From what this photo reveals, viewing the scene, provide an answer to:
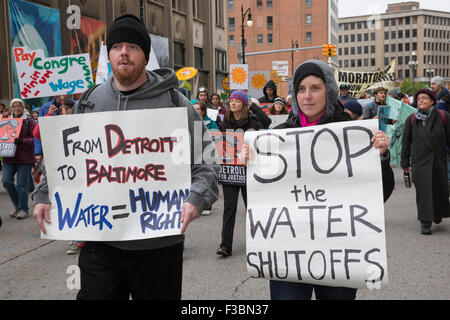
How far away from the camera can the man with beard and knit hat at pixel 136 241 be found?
2.74m

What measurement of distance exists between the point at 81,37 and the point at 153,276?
72.3 ft

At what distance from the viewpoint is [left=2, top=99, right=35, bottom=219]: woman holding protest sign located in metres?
8.96

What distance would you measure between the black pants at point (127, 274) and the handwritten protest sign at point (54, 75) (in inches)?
266

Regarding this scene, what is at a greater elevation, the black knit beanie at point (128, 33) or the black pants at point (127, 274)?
the black knit beanie at point (128, 33)

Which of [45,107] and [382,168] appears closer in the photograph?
[382,168]

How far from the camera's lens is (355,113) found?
19.0 feet

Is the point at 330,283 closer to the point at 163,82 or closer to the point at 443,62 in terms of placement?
the point at 163,82

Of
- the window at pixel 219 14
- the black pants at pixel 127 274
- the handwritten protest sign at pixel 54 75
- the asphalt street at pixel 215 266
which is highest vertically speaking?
the window at pixel 219 14

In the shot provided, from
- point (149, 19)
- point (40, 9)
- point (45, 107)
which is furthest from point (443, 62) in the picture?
point (45, 107)

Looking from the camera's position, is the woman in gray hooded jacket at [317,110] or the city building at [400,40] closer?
the woman in gray hooded jacket at [317,110]

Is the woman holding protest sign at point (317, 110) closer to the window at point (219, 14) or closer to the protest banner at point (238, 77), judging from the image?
the protest banner at point (238, 77)

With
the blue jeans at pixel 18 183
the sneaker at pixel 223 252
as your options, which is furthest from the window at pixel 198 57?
the sneaker at pixel 223 252

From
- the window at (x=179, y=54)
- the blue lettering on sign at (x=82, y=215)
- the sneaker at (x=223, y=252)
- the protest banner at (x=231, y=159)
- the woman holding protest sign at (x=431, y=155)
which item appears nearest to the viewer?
the blue lettering on sign at (x=82, y=215)

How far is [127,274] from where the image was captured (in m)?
2.74
